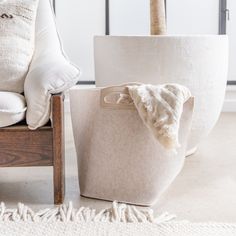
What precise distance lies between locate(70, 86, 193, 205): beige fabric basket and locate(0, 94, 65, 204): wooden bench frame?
117 mm

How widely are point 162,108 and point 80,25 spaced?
7.07 feet

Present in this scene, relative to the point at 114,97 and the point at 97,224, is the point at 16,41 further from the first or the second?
the point at 97,224

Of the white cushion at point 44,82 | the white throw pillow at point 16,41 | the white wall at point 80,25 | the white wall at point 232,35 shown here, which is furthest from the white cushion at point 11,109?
the white wall at point 232,35

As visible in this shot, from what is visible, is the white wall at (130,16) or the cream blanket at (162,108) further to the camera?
the white wall at (130,16)

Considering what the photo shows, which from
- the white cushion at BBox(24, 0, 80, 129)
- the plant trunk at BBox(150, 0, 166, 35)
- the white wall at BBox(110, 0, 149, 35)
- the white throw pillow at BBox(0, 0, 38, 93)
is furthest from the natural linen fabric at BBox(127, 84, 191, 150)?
the white wall at BBox(110, 0, 149, 35)

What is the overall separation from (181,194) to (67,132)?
130 cm

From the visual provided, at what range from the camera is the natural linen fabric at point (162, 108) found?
1.49 m

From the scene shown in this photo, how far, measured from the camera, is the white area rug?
4.68ft

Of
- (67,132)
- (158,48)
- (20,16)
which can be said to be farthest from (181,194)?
(67,132)

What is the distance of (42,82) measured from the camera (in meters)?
1.62

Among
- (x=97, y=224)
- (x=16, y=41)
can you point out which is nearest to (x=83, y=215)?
(x=97, y=224)

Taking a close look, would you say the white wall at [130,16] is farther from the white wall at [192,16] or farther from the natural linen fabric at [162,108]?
the natural linen fabric at [162,108]

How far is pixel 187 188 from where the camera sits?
1.89 m

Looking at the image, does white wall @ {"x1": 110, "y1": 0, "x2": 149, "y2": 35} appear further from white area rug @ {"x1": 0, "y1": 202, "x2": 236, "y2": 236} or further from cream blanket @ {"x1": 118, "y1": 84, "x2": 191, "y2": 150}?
white area rug @ {"x1": 0, "y1": 202, "x2": 236, "y2": 236}
